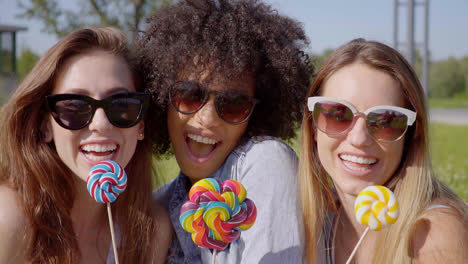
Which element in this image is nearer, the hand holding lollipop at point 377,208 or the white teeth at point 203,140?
the hand holding lollipop at point 377,208

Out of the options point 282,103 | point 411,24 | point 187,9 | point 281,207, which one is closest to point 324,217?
point 281,207

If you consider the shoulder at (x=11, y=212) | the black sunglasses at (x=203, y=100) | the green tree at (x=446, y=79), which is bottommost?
the shoulder at (x=11, y=212)

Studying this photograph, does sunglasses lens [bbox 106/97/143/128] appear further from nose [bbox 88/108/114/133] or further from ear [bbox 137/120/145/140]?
ear [bbox 137/120/145/140]

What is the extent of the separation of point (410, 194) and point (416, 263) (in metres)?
0.35

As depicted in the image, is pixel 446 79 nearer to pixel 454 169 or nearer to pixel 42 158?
pixel 454 169

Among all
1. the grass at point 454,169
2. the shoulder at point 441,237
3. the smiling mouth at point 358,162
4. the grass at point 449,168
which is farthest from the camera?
the grass at point 454,169

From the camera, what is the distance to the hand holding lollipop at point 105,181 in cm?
236

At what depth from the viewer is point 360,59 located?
8.82 ft

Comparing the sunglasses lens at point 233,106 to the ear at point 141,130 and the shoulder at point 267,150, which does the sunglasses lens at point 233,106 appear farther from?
the ear at point 141,130

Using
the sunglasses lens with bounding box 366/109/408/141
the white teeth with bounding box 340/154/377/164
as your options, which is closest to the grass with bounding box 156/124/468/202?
the sunglasses lens with bounding box 366/109/408/141

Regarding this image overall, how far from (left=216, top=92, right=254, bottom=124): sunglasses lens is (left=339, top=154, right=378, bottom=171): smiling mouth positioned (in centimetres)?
65

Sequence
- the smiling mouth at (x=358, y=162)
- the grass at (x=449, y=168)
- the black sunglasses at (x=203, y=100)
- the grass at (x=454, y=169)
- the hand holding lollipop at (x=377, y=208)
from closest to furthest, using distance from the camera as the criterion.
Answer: the hand holding lollipop at (x=377, y=208)
the smiling mouth at (x=358, y=162)
the black sunglasses at (x=203, y=100)
the grass at (x=449, y=168)
the grass at (x=454, y=169)

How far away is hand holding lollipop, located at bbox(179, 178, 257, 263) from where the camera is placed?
2232 millimetres

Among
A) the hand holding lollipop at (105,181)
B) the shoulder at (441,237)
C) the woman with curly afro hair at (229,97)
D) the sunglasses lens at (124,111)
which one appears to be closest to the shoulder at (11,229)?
the hand holding lollipop at (105,181)
